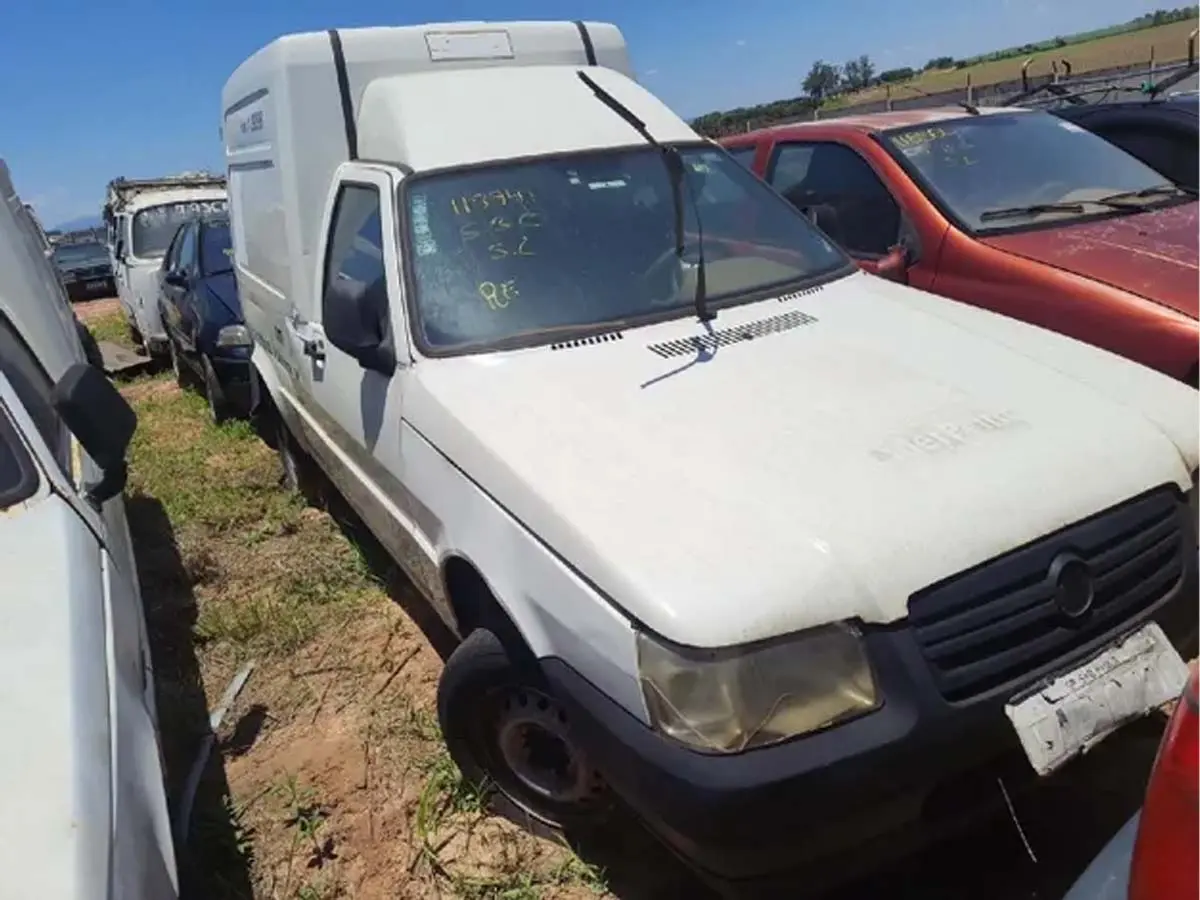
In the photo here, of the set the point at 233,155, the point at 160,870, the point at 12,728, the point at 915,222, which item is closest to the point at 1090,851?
the point at 160,870

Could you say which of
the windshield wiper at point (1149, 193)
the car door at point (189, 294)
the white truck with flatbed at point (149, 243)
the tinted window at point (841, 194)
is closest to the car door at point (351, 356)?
the tinted window at point (841, 194)

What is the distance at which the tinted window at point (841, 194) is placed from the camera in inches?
193

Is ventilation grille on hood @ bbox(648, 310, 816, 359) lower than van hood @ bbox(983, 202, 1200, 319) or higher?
higher

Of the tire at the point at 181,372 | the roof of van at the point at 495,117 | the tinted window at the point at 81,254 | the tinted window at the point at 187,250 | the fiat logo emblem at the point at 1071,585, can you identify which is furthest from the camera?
the tinted window at the point at 81,254

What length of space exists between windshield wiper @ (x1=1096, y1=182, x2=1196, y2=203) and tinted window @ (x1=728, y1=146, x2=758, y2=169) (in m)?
1.95

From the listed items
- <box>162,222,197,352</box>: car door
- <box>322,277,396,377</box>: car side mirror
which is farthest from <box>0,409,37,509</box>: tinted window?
<box>162,222,197,352</box>: car door

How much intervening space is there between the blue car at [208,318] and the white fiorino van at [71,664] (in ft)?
11.1

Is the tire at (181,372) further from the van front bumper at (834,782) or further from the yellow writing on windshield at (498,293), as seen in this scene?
the van front bumper at (834,782)

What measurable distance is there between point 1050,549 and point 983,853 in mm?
933

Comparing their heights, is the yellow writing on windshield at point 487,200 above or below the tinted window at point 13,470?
above

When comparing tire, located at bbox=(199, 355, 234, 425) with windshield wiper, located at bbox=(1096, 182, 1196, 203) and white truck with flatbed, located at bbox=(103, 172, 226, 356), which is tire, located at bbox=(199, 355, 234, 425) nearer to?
white truck with flatbed, located at bbox=(103, 172, 226, 356)

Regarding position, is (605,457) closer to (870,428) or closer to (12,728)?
(870,428)

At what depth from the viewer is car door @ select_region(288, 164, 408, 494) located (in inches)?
127

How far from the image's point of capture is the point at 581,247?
3.34 meters
